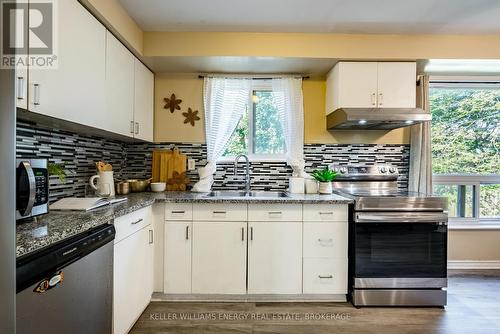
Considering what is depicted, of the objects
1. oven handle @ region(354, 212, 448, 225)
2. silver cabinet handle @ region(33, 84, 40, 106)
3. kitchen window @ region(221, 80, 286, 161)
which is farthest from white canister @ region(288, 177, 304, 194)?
silver cabinet handle @ region(33, 84, 40, 106)

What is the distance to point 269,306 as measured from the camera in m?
2.45

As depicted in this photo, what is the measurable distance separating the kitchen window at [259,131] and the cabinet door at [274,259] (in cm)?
98

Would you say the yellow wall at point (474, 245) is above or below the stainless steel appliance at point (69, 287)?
below

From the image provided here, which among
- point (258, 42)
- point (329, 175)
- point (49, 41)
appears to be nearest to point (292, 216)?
point (329, 175)

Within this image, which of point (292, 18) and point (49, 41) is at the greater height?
point (292, 18)

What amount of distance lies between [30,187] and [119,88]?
119 cm

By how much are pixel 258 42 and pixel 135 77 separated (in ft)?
3.59

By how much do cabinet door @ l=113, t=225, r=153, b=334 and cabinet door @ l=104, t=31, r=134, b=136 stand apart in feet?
2.65

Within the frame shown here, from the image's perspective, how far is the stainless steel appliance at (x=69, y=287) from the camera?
1.02 meters

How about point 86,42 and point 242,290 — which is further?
point 242,290

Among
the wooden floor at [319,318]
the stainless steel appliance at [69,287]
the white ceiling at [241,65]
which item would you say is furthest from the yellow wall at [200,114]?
the stainless steel appliance at [69,287]

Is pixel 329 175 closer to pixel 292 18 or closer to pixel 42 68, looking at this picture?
pixel 292 18

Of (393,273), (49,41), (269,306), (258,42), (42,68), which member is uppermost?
(258,42)

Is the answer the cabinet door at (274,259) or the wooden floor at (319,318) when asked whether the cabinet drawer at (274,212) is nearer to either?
the cabinet door at (274,259)
